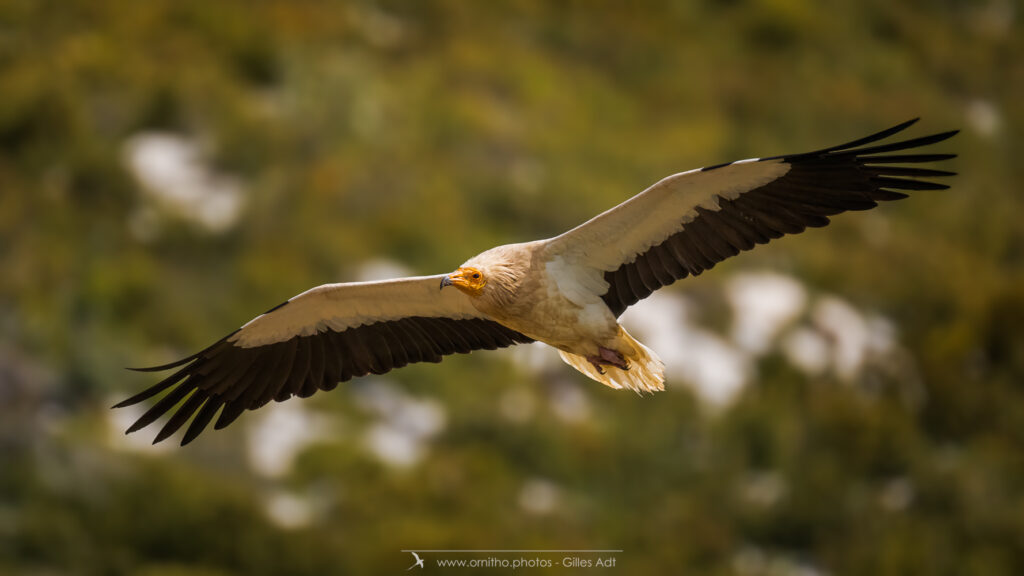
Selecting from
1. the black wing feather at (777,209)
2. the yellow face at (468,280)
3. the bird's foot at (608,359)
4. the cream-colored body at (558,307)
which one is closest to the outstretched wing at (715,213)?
the black wing feather at (777,209)

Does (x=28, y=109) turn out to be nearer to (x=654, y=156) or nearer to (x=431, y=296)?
(x=654, y=156)

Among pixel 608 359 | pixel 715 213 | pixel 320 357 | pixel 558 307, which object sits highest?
pixel 715 213

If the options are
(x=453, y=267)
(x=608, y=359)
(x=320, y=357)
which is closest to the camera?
(x=608, y=359)

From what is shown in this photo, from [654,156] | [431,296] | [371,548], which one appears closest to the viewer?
[431,296]

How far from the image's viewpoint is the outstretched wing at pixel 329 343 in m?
8.30

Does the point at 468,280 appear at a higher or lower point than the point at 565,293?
lower

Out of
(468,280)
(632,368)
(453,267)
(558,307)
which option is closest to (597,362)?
(632,368)

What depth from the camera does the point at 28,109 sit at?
18.6 metres

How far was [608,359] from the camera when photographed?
7.78 metres

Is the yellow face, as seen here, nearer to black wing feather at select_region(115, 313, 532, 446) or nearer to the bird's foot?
the bird's foot

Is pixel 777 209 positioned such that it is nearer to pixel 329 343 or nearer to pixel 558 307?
pixel 558 307

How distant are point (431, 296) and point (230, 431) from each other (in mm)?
9163

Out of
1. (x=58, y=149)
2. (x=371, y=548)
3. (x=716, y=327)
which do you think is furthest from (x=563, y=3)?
(x=371, y=548)

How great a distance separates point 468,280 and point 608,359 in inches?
40.5
